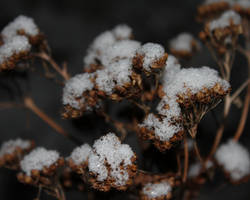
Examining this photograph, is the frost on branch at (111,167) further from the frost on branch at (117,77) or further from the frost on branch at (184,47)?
the frost on branch at (184,47)

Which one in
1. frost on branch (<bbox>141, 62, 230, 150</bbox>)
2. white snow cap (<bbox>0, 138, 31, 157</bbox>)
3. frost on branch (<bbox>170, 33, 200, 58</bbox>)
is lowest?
frost on branch (<bbox>141, 62, 230, 150</bbox>)

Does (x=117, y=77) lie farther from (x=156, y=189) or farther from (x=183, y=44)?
(x=183, y=44)

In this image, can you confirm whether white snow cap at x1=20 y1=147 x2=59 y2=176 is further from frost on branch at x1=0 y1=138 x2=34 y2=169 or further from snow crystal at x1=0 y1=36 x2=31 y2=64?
snow crystal at x1=0 y1=36 x2=31 y2=64

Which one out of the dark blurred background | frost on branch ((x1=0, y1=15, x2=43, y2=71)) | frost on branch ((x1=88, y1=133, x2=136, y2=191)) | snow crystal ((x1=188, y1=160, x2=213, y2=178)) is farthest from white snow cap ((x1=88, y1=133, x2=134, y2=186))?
the dark blurred background

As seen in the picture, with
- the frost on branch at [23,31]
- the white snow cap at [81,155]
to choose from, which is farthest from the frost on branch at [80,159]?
the frost on branch at [23,31]

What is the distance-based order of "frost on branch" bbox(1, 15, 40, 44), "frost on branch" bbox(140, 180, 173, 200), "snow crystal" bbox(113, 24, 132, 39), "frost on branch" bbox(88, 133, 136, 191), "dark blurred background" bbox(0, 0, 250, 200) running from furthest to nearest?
"dark blurred background" bbox(0, 0, 250, 200) < "snow crystal" bbox(113, 24, 132, 39) < "frost on branch" bbox(1, 15, 40, 44) < "frost on branch" bbox(140, 180, 173, 200) < "frost on branch" bbox(88, 133, 136, 191)

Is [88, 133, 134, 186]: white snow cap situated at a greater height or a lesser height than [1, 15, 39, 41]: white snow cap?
lesser
